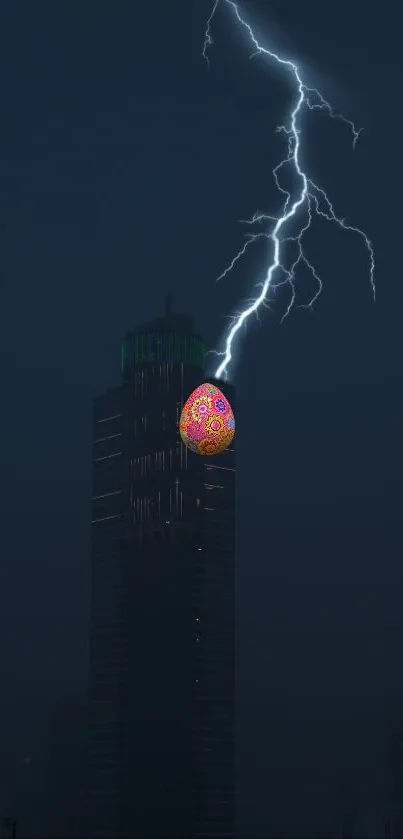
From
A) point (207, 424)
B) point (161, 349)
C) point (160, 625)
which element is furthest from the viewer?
point (161, 349)

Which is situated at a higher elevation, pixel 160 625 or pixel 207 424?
pixel 207 424

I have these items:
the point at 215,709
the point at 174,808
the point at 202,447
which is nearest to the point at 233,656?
the point at 215,709

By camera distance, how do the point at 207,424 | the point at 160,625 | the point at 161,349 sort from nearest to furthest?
the point at 207,424, the point at 160,625, the point at 161,349

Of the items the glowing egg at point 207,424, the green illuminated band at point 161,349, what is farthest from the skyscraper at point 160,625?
the glowing egg at point 207,424

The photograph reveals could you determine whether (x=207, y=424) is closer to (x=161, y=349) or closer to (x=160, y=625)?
(x=160, y=625)

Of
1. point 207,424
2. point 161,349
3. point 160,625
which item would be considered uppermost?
point 161,349

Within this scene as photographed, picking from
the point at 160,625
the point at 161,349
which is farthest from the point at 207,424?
the point at 161,349

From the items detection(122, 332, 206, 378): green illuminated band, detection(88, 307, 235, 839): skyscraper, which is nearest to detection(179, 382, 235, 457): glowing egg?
detection(88, 307, 235, 839): skyscraper

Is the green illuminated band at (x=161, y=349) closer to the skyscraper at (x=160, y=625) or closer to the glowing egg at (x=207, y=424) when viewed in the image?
the skyscraper at (x=160, y=625)
